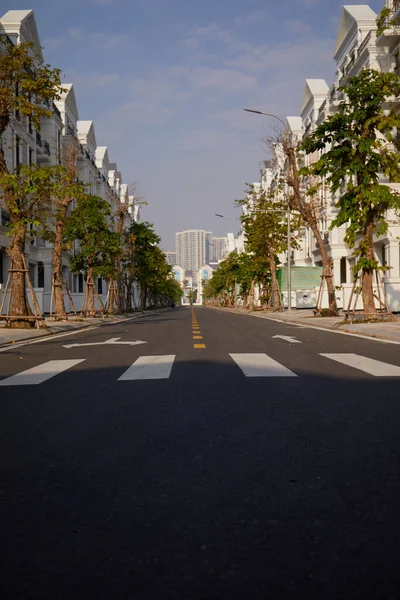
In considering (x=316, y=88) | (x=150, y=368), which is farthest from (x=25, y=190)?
(x=316, y=88)

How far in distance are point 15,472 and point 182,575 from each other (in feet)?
5.33

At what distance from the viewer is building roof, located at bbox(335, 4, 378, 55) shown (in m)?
Result: 42.9

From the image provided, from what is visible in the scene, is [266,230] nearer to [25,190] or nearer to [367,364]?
[25,190]

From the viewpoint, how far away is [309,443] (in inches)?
160

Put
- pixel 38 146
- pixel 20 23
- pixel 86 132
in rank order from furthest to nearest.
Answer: pixel 86 132 → pixel 38 146 → pixel 20 23

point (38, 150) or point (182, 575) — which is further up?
point (38, 150)

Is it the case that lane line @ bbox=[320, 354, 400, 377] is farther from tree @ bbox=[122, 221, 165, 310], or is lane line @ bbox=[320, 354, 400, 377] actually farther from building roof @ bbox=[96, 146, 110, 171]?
building roof @ bbox=[96, 146, 110, 171]

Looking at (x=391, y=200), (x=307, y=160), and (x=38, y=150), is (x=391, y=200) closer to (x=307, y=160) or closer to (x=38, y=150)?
(x=38, y=150)

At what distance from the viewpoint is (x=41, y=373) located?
8297mm

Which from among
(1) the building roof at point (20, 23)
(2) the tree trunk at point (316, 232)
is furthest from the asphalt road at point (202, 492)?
(1) the building roof at point (20, 23)

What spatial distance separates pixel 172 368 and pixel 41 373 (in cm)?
167

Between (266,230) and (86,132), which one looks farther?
(86,132)

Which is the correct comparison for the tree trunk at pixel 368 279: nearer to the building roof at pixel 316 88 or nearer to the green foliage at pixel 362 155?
the green foliage at pixel 362 155

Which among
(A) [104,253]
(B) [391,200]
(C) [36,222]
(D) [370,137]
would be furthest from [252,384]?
(A) [104,253]
